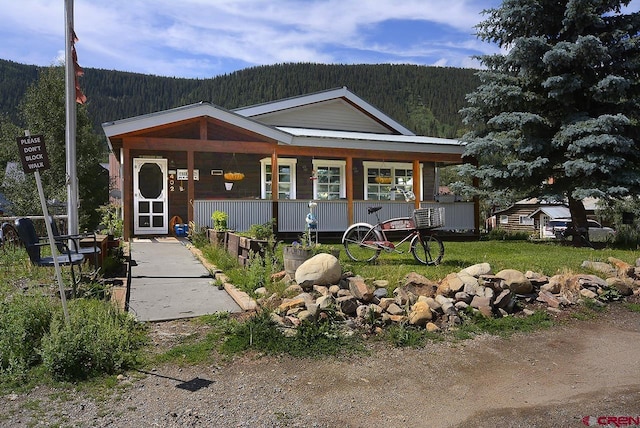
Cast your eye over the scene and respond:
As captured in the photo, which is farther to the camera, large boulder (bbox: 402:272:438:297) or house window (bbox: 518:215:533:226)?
house window (bbox: 518:215:533:226)

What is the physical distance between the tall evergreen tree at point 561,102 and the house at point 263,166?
7.29ft

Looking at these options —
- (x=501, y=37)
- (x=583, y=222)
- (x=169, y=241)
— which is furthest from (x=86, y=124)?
(x=583, y=222)

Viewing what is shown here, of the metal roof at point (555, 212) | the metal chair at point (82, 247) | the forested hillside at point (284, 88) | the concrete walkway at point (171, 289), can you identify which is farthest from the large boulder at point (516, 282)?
the forested hillside at point (284, 88)

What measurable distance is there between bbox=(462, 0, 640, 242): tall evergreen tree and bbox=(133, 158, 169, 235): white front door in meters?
8.85

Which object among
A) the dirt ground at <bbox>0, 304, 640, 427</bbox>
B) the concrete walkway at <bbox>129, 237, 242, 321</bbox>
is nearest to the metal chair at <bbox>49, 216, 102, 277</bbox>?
the concrete walkway at <bbox>129, 237, 242, 321</bbox>

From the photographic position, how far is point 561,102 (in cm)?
1269

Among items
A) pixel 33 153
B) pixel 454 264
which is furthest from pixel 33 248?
pixel 454 264

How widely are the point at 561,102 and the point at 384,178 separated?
6.11m

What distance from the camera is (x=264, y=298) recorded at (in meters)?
5.60

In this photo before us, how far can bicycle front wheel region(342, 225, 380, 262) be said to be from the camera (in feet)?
25.5

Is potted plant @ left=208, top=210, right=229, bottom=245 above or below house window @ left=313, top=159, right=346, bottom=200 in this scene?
below

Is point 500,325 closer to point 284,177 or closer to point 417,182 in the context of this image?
point 417,182

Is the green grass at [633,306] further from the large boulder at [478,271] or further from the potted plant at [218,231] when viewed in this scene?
the potted plant at [218,231]

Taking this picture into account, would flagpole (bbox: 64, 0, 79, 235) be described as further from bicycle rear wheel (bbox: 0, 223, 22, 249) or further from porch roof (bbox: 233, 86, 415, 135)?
porch roof (bbox: 233, 86, 415, 135)
